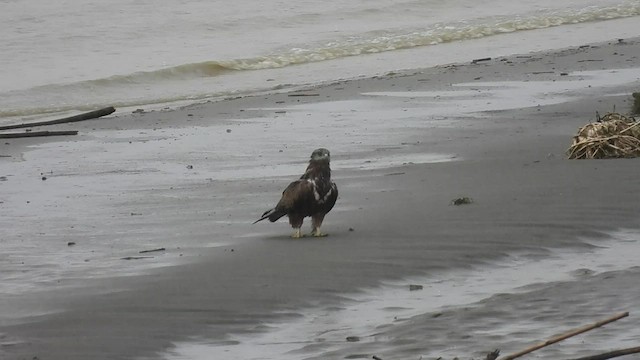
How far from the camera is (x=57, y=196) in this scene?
→ 10719 millimetres

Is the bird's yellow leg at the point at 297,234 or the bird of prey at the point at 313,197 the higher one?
the bird of prey at the point at 313,197

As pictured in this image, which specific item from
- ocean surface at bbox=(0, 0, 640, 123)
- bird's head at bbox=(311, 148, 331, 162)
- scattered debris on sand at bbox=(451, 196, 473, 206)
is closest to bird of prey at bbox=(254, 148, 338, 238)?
bird's head at bbox=(311, 148, 331, 162)

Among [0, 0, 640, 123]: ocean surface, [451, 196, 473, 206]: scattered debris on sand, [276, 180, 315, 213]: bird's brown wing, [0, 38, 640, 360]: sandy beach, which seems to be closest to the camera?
[0, 38, 640, 360]: sandy beach

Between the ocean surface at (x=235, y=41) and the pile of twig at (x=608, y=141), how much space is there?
9546 mm

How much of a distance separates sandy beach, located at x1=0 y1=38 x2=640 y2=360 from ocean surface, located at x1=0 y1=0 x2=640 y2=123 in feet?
21.5

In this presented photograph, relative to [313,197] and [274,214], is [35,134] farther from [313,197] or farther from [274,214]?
[313,197]

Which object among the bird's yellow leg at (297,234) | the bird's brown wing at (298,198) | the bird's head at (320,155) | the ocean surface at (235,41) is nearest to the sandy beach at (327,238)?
the bird's yellow leg at (297,234)

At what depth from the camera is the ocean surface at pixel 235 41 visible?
858 inches

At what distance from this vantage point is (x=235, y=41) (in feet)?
93.0

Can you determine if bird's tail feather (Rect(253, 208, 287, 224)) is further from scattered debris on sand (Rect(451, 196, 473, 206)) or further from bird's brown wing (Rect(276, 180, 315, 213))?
scattered debris on sand (Rect(451, 196, 473, 206))

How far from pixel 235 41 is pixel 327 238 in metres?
20.3

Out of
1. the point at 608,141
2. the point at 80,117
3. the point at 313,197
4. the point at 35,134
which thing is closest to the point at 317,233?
the point at 313,197

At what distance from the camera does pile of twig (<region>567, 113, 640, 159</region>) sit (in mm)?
10414

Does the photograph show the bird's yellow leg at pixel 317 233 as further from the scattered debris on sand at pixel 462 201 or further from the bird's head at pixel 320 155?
the scattered debris on sand at pixel 462 201
